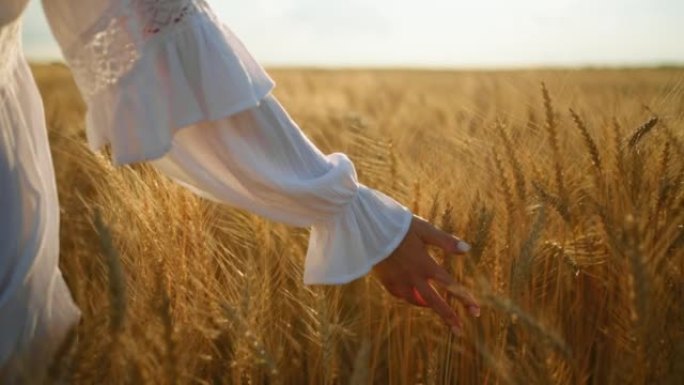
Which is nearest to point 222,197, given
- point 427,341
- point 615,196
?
point 427,341

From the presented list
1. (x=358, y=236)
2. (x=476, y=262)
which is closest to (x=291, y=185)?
(x=358, y=236)

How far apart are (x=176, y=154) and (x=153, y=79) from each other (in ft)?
0.30

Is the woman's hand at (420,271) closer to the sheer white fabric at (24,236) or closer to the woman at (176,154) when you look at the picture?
the woman at (176,154)

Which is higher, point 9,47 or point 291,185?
point 9,47

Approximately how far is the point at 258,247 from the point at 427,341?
0.99 feet

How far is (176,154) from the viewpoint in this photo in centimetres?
82

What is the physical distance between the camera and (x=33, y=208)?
2.74 feet

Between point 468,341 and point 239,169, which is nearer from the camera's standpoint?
point 239,169

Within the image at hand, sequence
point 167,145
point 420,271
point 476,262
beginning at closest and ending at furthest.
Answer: point 167,145
point 420,271
point 476,262

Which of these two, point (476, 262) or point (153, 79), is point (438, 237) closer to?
point (476, 262)

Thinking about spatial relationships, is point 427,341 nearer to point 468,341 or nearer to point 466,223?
point 468,341

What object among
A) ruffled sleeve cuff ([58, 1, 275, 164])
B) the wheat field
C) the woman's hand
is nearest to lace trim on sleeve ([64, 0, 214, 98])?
ruffled sleeve cuff ([58, 1, 275, 164])

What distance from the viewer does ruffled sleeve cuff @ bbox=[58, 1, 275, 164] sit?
0.76 m

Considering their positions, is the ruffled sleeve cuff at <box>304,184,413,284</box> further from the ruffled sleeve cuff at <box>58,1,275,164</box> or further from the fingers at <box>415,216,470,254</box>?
the ruffled sleeve cuff at <box>58,1,275,164</box>
